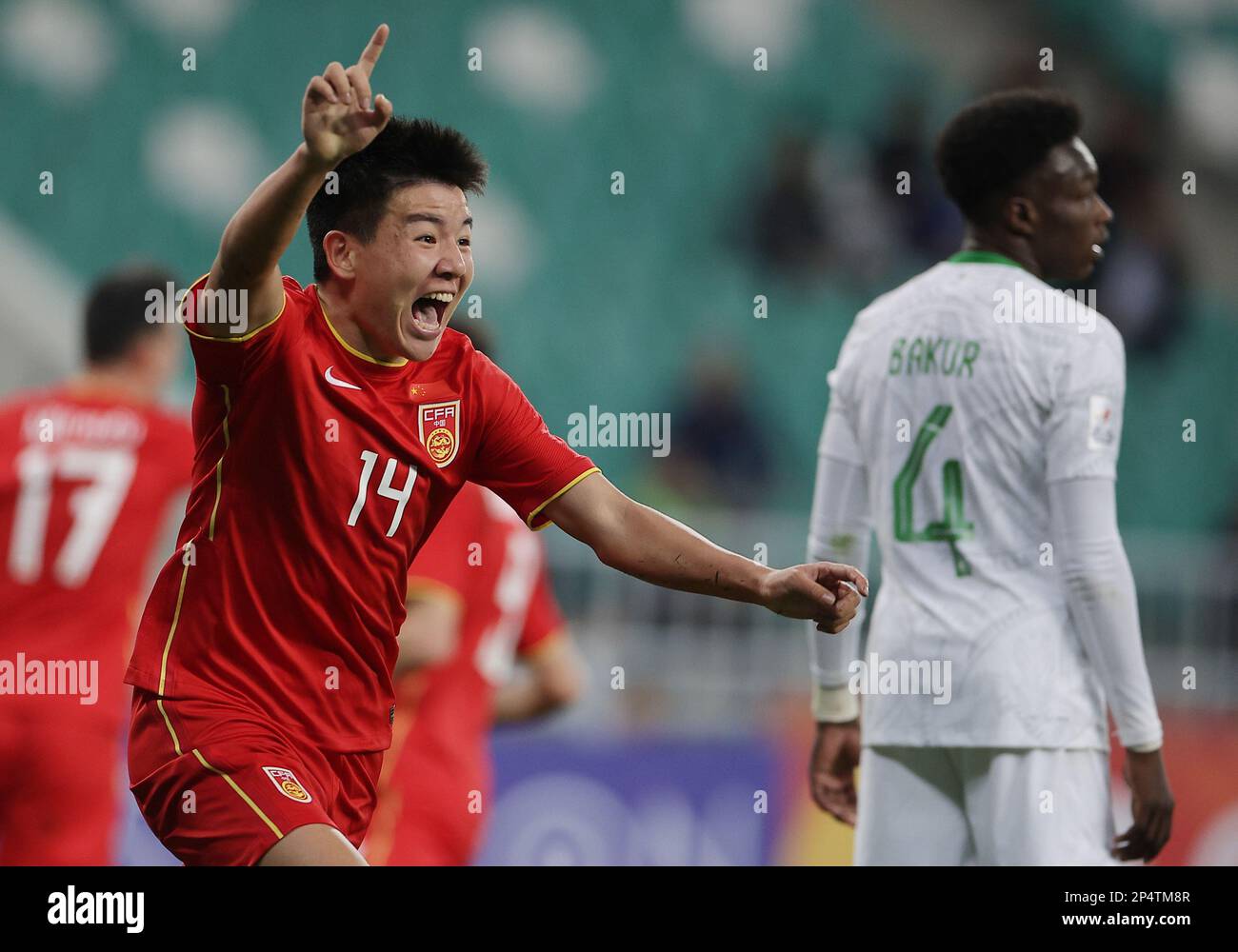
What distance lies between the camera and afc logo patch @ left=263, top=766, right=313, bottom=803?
3123 millimetres

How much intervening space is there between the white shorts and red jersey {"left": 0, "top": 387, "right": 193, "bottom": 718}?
2.73m

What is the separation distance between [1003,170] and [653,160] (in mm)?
8124

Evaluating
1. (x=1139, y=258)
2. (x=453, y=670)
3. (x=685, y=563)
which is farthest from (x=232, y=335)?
(x=1139, y=258)

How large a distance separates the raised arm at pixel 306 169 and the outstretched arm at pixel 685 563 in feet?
3.07

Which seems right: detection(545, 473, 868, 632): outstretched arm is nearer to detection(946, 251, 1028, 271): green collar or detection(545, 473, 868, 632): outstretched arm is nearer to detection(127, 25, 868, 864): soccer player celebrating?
detection(127, 25, 868, 864): soccer player celebrating

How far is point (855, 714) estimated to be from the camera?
4.48 m

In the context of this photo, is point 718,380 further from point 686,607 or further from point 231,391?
point 231,391

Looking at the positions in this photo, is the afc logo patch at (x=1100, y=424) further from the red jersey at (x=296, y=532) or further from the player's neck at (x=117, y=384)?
the player's neck at (x=117, y=384)

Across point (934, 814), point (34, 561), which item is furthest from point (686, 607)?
point (934, 814)

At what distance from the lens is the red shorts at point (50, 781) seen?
5.56 m

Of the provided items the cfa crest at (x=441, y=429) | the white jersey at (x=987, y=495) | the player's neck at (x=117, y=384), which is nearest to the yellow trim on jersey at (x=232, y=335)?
the cfa crest at (x=441, y=429)

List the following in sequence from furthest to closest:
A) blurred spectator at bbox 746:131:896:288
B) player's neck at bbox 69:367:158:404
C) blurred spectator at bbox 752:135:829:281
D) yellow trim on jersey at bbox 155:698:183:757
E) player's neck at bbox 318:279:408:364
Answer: blurred spectator at bbox 752:135:829:281 < blurred spectator at bbox 746:131:896:288 < player's neck at bbox 69:367:158:404 < player's neck at bbox 318:279:408:364 < yellow trim on jersey at bbox 155:698:183:757

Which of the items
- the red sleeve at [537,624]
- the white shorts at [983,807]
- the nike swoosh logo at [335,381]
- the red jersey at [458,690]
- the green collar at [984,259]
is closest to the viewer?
the nike swoosh logo at [335,381]

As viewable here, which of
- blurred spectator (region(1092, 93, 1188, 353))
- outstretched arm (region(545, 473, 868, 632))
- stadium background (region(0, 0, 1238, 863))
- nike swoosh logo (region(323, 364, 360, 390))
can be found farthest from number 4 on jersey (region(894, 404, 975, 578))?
blurred spectator (region(1092, 93, 1188, 353))
